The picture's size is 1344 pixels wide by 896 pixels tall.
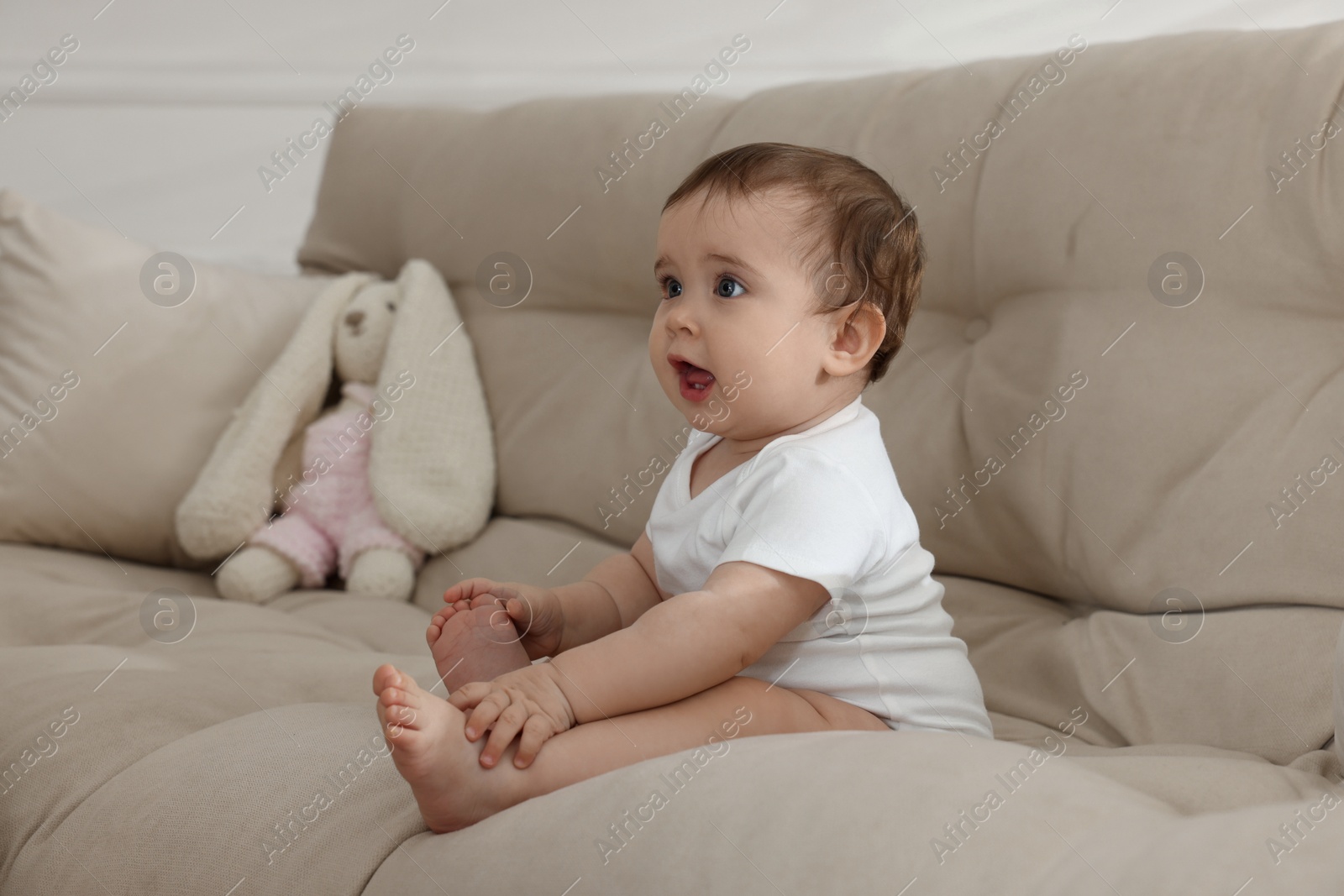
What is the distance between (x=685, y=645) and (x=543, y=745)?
0.12 metres

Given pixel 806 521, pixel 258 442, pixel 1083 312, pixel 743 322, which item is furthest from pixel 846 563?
pixel 258 442

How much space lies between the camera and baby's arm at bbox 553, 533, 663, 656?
3.09 feet

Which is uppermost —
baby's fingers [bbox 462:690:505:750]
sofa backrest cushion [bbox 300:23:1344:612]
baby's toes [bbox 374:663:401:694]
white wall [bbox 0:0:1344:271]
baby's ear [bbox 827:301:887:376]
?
white wall [bbox 0:0:1344:271]

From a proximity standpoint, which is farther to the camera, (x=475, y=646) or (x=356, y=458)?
(x=356, y=458)

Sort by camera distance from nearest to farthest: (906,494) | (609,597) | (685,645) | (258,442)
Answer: (685,645), (609,597), (906,494), (258,442)

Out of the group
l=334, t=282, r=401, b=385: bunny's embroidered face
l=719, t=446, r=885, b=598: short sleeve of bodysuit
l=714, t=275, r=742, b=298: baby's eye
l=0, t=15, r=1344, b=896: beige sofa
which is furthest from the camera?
l=334, t=282, r=401, b=385: bunny's embroidered face

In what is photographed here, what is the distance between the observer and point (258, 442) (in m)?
1.46

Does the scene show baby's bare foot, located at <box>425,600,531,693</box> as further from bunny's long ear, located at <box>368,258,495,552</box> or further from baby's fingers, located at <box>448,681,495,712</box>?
bunny's long ear, located at <box>368,258,495,552</box>

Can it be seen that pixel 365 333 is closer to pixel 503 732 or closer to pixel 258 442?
pixel 258 442

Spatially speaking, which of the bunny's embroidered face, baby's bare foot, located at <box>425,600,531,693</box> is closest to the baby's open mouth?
baby's bare foot, located at <box>425,600,531,693</box>

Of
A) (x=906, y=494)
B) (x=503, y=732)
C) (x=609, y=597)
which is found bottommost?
(x=906, y=494)

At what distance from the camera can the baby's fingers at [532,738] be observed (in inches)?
26.0

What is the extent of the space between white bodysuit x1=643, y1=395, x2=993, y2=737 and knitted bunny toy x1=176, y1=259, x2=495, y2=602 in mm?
635

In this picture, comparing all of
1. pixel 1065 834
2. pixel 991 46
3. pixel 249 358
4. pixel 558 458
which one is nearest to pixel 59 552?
pixel 249 358
